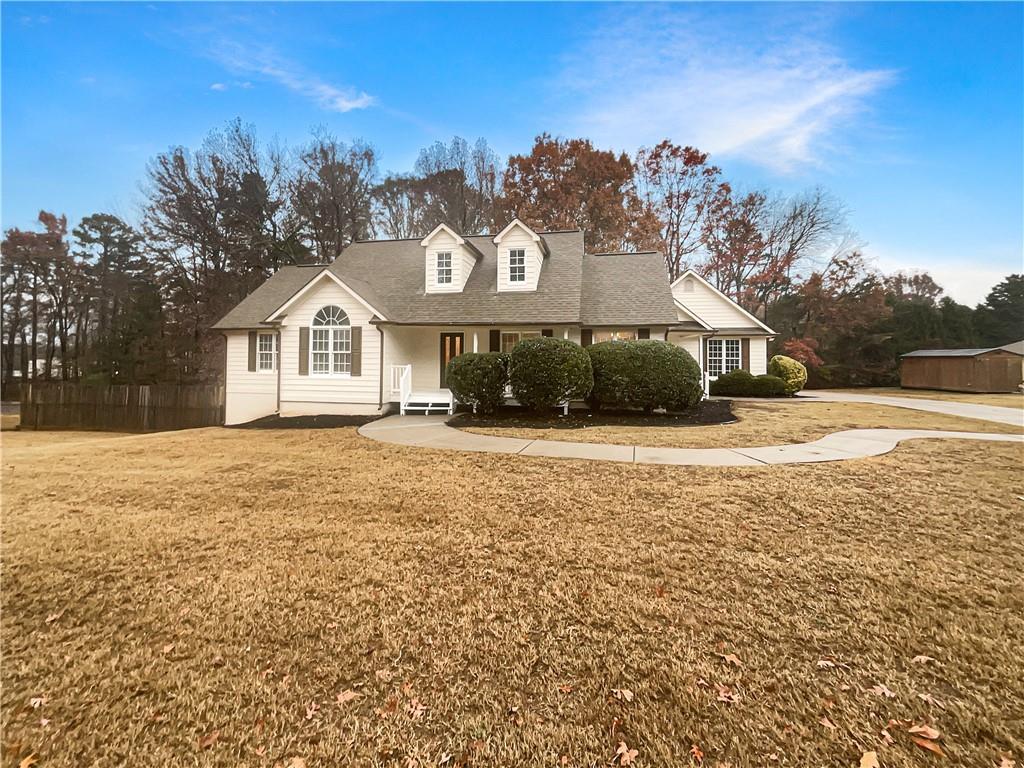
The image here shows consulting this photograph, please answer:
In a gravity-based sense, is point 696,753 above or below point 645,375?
below

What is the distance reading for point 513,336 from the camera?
15320 mm

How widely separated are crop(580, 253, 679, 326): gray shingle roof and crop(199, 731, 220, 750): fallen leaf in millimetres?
13749

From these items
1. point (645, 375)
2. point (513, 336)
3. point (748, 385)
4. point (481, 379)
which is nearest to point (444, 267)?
point (513, 336)

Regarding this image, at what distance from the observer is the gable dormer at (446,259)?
1606cm

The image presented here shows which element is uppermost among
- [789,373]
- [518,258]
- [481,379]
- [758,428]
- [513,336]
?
[518,258]

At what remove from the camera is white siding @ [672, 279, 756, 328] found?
2078 centimetres

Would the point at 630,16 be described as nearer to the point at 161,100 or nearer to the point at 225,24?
the point at 225,24

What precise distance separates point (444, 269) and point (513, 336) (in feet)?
12.1

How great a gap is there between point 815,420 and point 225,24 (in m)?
15.7


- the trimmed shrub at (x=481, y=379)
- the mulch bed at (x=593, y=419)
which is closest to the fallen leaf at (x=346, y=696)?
→ the mulch bed at (x=593, y=419)

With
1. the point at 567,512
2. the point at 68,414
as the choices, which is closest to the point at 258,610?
the point at 567,512

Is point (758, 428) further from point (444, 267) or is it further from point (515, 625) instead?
point (444, 267)

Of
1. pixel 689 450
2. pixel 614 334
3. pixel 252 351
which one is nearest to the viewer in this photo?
pixel 689 450

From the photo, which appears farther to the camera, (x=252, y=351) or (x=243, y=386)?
(x=243, y=386)
